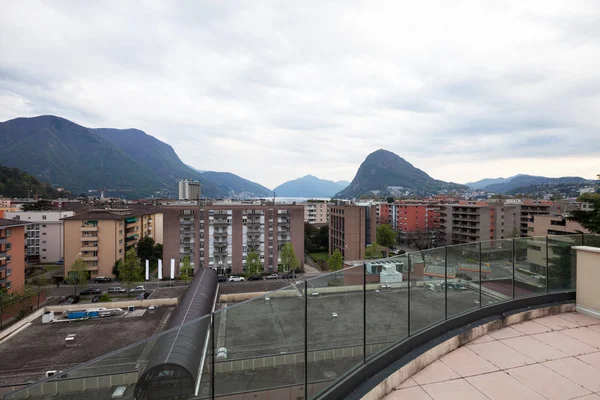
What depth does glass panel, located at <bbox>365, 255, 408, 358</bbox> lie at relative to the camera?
12.1 feet

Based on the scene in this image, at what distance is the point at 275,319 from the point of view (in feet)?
9.65

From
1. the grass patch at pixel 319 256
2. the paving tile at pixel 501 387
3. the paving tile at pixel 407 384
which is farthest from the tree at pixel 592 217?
the grass patch at pixel 319 256

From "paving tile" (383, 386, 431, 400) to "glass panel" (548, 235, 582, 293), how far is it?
429 centimetres

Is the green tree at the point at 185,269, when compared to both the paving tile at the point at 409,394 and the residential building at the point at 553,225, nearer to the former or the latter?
the paving tile at the point at 409,394

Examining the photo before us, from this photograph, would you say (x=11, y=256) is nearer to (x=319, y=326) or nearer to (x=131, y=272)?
(x=131, y=272)

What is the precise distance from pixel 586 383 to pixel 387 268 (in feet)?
8.05

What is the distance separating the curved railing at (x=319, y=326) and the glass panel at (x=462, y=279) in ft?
0.05

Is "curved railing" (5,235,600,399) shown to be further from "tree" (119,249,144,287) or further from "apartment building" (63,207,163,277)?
"apartment building" (63,207,163,277)

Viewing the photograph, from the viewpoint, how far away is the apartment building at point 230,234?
38.1 meters

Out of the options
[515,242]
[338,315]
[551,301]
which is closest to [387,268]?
[338,315]

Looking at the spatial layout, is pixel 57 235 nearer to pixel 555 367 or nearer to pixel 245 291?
pixel 245 291

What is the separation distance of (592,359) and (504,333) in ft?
3.32

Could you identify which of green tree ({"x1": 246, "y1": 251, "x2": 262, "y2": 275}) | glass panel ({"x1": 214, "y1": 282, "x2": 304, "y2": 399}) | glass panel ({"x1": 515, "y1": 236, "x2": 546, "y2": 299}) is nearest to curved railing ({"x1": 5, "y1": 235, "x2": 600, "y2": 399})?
glass panel ({"x1": 214, "y1": 282, "x2": 304, "y2": 399})

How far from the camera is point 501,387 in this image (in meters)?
3.40
